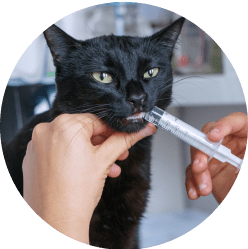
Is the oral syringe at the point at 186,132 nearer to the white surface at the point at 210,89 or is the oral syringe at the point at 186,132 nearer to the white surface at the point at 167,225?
the white surface at the point at 210,89

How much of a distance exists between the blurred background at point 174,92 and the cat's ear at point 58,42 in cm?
3

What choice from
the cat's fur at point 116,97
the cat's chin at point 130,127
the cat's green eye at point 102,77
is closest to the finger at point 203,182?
the cat's fur at point 116,97

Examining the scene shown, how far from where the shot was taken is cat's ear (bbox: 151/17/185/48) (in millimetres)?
1041

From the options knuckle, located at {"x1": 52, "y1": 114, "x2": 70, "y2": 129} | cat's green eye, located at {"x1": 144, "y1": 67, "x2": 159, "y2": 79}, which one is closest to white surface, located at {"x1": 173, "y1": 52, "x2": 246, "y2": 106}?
cat's green eye, located at {"x1": 144, "y1": 67, "x2": 159, "y2": 79}

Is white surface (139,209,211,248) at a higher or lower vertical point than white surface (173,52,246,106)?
lower

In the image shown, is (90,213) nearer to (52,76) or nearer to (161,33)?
(52,76)

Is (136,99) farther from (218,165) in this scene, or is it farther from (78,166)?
(218,165)

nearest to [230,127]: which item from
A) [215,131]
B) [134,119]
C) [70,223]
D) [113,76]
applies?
[215,131]

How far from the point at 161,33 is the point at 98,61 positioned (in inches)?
12.4

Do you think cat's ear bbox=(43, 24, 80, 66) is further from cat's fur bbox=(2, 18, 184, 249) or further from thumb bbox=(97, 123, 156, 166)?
thumb bbox=(97, 123, 156, 166)

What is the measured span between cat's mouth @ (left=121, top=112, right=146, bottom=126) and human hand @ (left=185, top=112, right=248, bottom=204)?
10.6 inches

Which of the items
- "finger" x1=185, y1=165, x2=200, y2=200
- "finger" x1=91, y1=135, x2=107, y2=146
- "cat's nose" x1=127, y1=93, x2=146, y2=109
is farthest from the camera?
"finger" x1=185, y1=165, x2=200, y2=200

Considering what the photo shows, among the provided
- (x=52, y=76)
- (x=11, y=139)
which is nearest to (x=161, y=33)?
(x=52, y=76)

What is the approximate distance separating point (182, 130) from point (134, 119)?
21 centimetres
